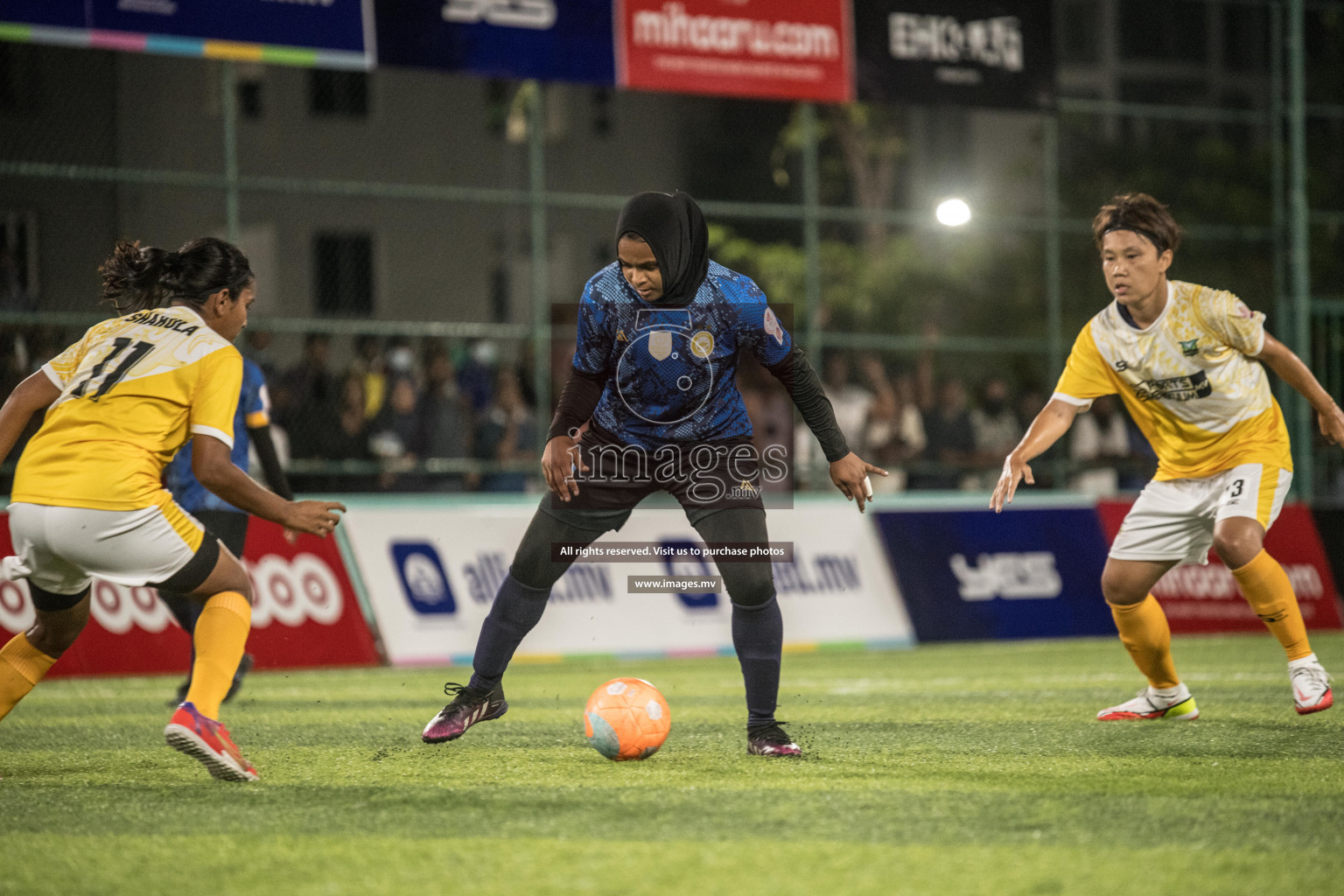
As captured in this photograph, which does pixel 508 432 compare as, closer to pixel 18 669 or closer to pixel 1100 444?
pixel 1100 444

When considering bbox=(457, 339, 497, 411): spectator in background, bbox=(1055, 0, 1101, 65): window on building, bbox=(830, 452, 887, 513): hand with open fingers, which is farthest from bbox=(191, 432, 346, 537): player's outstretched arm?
bbox=(1055, 0, 1101, 65): window on building

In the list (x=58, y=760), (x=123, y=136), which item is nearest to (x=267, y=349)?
(x=58, y=760)

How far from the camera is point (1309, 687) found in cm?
671

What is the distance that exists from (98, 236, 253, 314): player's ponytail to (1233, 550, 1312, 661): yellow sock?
4443 millimetres

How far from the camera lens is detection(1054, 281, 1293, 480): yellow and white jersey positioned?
6.80 metres

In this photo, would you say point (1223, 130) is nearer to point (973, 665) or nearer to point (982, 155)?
point (982, 155)

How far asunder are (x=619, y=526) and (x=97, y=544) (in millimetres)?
1962

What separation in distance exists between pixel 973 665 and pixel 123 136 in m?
19.1

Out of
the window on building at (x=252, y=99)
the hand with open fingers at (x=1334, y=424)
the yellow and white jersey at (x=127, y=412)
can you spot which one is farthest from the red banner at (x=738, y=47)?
the window on building at (x=252, y=99)

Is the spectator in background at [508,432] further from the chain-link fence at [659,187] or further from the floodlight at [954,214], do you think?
the floodlight at [954,214]

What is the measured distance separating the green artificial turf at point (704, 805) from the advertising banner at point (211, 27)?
558 cm

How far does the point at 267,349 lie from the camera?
514 inches

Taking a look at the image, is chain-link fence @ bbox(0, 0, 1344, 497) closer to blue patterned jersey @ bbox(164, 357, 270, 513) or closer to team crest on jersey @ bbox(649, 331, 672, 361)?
blue patterned jersey @ bbox(164, 357, 270, 513)

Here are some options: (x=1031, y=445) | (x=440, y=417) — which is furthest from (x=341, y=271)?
(x=1031, y=445)
